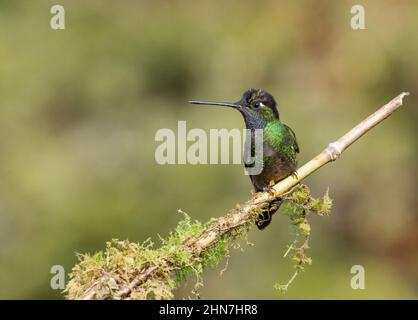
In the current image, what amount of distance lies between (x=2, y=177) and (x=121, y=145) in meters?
1.80

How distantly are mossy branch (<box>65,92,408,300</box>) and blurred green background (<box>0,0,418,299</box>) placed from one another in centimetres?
582

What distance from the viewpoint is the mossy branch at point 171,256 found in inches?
138

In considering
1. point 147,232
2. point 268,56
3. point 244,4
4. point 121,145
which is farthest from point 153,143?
point 244,4

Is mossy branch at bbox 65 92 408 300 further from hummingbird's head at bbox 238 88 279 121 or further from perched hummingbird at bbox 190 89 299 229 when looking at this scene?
hummingbird's head at bbox 238 88 279 121

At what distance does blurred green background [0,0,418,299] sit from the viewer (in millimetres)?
10828

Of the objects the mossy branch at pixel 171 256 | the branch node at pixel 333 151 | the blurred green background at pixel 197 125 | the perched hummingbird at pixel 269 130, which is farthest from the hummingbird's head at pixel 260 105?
the blurred green background at pixel 197 125

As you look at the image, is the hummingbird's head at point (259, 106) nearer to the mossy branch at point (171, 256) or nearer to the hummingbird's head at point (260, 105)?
the hummingbird's head at point (260, 105)

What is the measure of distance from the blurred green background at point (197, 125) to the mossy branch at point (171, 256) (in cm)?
582

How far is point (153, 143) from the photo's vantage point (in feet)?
37.5

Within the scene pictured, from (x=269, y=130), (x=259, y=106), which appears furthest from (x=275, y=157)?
(x=259, y=106)

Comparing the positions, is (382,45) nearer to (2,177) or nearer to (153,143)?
(153,143)

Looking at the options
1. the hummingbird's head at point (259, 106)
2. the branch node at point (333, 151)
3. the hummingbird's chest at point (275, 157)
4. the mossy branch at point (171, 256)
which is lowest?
the mossy branch at point (171, 256)

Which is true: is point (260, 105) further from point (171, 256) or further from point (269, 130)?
point (171, 256)

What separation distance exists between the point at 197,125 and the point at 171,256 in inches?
296
